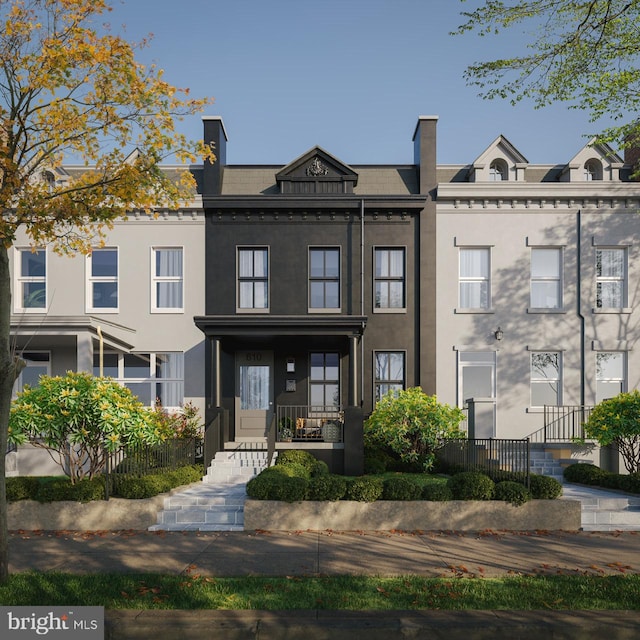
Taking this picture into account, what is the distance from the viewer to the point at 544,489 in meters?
11.3

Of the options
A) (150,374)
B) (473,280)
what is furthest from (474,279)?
(150,374)

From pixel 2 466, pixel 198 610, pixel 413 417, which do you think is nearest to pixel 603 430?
pixel 413 417

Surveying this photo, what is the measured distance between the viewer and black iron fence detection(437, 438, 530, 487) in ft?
40.2

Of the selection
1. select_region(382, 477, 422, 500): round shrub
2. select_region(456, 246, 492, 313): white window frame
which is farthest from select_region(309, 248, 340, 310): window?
select_region(382, 477, 422, 500): round shrub

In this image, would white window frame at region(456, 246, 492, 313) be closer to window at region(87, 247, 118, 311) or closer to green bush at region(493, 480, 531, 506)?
green bush at region(493, 480, 531, 506)

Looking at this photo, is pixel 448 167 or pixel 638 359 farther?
pixel 448 167

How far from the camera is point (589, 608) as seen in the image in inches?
256

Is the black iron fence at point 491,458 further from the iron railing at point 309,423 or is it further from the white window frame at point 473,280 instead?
the white window frame at point 473,280

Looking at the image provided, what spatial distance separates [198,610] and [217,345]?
10.9 m

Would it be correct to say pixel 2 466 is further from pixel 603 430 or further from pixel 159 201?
pixel 603 430

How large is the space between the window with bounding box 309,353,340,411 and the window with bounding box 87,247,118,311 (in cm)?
658

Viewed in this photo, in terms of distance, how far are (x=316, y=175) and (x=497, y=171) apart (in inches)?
240

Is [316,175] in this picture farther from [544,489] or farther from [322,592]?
[322,592]

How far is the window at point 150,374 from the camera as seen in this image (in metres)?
18.5
